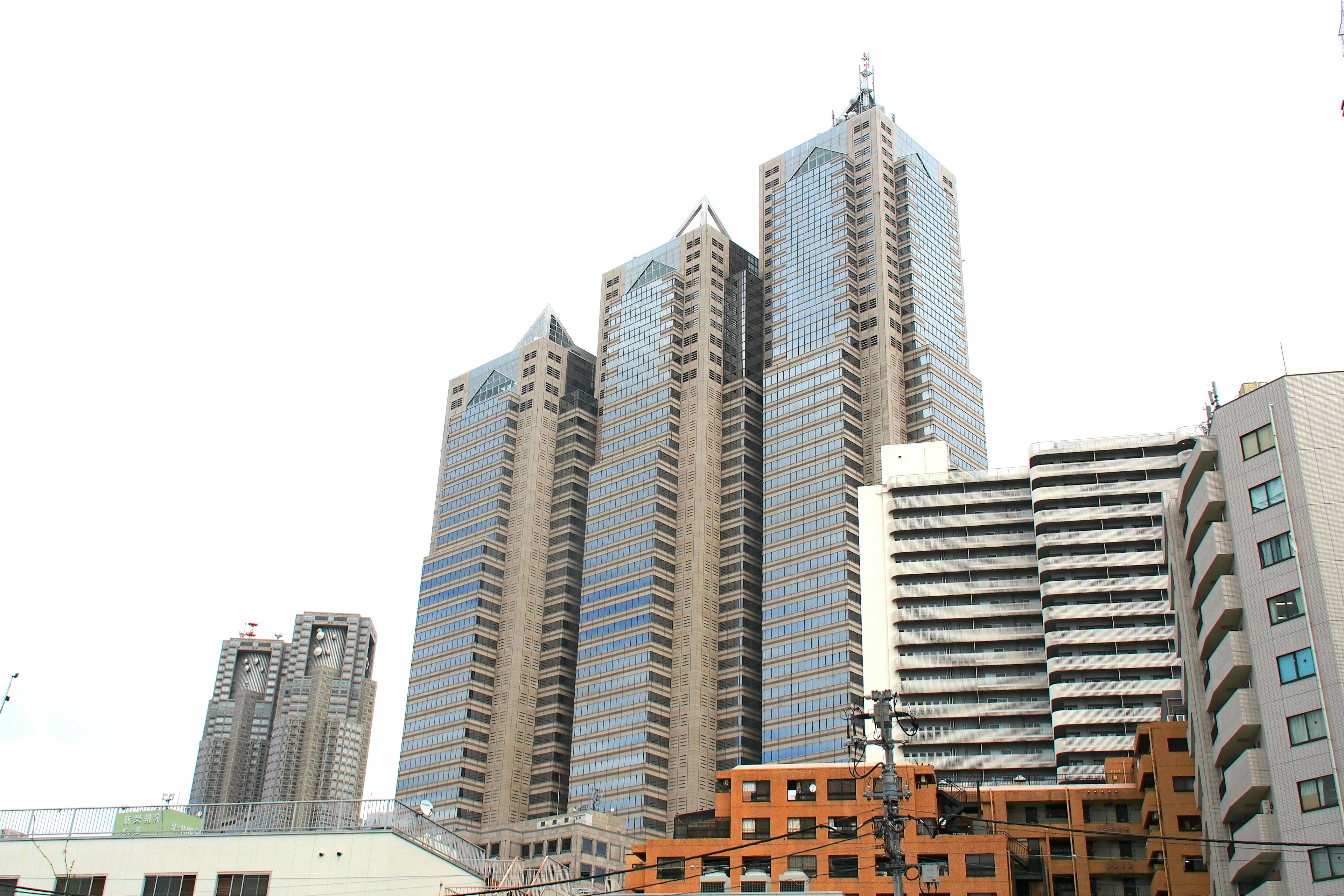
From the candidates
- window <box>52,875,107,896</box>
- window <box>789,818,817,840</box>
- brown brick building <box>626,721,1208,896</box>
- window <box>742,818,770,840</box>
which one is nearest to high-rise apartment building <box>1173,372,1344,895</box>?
brown brick building <box>626,721,1208,896</box>

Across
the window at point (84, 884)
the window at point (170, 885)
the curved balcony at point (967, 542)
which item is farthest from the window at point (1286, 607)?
the curved balcony at point (967, 542)

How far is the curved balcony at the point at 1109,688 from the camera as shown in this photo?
140 m

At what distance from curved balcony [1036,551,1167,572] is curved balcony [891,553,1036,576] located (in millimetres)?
6635

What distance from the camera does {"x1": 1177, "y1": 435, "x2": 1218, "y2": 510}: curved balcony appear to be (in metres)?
77.0

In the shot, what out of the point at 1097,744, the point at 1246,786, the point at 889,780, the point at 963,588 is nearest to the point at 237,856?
the point at 889,780

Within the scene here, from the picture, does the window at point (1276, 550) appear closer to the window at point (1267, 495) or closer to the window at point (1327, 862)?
the window at point (1267, 495)

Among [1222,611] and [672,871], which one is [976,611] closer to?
[672,871]

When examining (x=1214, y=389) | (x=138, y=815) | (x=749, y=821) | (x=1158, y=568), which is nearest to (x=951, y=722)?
(x=1158, y=568)

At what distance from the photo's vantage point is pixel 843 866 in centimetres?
10700

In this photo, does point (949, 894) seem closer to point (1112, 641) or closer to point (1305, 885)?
point (1305, 885)

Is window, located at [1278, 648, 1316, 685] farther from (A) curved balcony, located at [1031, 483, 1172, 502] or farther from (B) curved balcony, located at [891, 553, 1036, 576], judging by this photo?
(B) curved balcony, located at [891, 553, 1036, 576]

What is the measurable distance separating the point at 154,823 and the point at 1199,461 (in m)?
62.1

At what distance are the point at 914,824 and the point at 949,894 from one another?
6036 millimetres

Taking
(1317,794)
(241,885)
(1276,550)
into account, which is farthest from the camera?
(1276,550)
